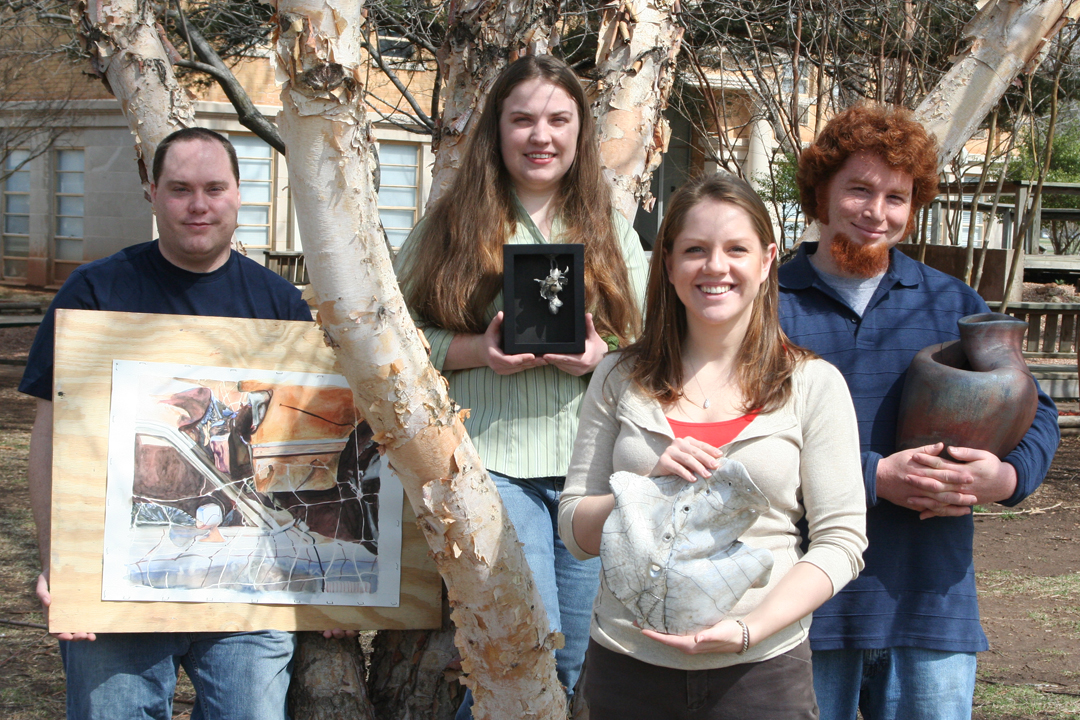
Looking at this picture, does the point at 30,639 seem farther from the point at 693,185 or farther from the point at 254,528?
the point at 693,185

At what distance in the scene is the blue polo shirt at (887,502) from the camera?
227 cm

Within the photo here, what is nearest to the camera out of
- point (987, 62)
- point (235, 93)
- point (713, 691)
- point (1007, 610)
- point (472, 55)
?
point (713, 691)

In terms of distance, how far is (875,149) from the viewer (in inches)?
93.7

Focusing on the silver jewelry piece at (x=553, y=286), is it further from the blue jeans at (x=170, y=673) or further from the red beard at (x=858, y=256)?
the blue jeans at (x=170, y=673)

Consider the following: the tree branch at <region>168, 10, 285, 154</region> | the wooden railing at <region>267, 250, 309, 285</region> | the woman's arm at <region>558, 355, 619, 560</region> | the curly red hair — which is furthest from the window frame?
the woman's arm at <region>558, 355, 619, 560</region>

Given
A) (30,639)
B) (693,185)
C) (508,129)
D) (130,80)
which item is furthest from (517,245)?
(30,639)

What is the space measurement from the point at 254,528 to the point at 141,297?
0.71m

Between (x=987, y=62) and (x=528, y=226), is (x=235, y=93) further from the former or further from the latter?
(x=987, y=62)

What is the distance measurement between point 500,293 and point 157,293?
94 cm

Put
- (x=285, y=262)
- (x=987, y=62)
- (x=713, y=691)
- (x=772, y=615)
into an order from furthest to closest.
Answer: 1. (x=285, y=262)
2. (x=987, y=62)
3. (x=713, y=691)
4. (x=772, y=615)

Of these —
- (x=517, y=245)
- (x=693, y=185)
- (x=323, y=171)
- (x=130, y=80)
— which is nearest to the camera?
(x=323, y=171)

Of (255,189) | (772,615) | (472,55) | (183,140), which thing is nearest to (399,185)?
(255,189)

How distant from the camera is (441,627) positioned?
112 inches

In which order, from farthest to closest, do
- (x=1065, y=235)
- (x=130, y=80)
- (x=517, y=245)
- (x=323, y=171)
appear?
1. (x=1065, y=235)
2. (x=130, y=80)
3. (x=517, y=245)
4. (x=323, y=171)
